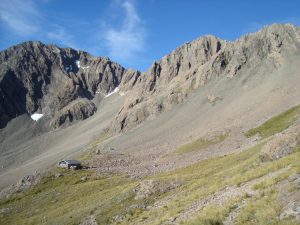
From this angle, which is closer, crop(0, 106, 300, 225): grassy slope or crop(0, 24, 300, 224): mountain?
crop(0, 106, 300, 225): grassy slope

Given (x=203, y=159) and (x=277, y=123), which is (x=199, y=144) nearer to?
(x=277, y=123)

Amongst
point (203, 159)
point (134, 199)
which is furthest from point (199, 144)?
point (134, 199)

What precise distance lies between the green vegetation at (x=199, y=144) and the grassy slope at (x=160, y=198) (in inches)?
561

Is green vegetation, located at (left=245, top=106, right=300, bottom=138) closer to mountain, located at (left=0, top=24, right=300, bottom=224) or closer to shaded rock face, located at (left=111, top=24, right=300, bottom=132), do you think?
mountain, located at (left=0, top=24, right=300, bottom=224)

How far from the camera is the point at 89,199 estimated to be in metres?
56.3

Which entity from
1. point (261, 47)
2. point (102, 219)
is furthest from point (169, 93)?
point (102, 219)

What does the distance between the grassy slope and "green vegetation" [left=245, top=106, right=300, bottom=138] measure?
52 centimetres

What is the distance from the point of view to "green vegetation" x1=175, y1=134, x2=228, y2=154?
96.7 metres

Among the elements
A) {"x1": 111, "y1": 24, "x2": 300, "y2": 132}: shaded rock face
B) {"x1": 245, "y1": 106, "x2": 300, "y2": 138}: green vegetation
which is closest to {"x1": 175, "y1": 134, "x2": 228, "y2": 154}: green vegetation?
{"x1": 245, "y1": 106, "x2": 300, "y2": 138}: green vegetation

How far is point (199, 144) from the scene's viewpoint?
327 feet

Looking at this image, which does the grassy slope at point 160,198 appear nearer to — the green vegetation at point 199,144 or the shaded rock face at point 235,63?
the green vegetation at point 199,144

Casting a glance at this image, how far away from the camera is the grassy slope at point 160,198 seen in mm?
22203

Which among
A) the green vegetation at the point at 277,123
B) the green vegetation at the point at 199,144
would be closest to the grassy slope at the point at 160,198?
the green vegetation at the point at 277,123

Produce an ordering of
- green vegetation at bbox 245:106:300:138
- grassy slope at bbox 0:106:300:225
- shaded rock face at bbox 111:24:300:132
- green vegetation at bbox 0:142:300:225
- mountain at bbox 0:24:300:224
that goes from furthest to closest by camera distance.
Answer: shaded rock face at bbox 111:24:300:132
green vegetation at bbox 245:106:300:138
green vegetation at bbox 0:142:300:225
mountain at bbox 0:24:300:224
grassy slope at bbox 0:106:300:225
